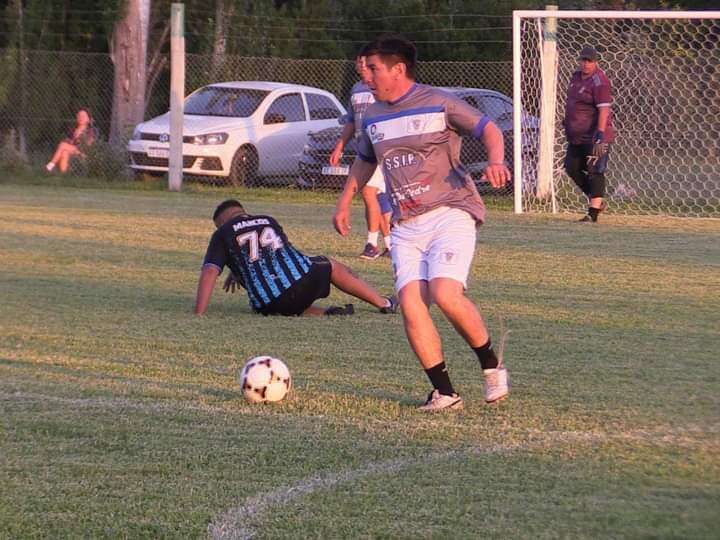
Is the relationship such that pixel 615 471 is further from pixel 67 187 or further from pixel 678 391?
pixel 67 187

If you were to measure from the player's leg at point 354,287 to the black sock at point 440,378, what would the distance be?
9.19ft

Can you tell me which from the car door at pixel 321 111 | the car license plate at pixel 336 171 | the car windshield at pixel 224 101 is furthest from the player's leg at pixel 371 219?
the car door at pixel 321 111

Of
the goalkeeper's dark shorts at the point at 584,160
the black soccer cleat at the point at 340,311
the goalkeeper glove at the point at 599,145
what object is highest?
the goalkeeper glove at the point at 599,145

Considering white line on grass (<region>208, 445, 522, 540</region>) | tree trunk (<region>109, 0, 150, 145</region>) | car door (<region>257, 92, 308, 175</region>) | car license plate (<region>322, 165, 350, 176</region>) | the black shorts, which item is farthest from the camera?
tree trunk (<region>109, 0, 150, 145</region>)

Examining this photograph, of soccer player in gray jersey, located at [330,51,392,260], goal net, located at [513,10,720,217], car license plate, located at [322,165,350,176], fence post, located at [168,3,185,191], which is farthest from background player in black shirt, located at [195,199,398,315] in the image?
fence post, located at [168,3,185,191]

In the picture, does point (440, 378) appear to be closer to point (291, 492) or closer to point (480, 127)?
point (480, 127)

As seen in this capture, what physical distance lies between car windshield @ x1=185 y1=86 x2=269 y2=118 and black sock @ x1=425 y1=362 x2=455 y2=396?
14410 millimetres

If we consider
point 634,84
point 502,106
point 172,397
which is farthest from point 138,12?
point 172,397

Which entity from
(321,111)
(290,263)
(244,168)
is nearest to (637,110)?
(321,111)

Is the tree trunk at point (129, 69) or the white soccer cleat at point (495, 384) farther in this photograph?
the tree trunk at point (129, 69)

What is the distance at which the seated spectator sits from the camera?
21.4 metres

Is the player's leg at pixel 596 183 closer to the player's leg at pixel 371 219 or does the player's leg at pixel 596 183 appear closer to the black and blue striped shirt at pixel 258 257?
the player's leg at pixel 371 219

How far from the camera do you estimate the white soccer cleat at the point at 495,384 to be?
18.6 feet

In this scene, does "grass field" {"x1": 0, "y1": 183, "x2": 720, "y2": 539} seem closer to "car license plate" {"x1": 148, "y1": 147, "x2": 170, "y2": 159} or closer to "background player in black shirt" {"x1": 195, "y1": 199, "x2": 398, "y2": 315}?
"background player in black shirt" {"x1": 195, "y1": 199, "x2": 398, "y2": 315}
